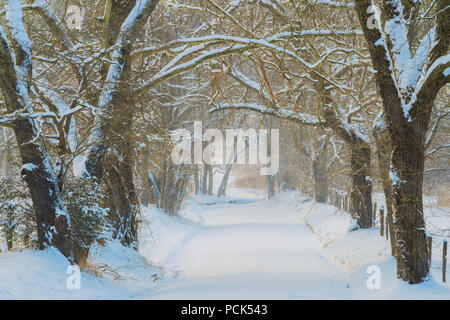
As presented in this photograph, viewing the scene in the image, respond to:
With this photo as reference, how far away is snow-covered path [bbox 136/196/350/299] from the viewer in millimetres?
9930

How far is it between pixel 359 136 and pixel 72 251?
9.39 m

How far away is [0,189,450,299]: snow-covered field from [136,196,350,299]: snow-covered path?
20 millimetres

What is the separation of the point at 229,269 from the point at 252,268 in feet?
1.92

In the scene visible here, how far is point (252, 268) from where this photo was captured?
12.9 metres

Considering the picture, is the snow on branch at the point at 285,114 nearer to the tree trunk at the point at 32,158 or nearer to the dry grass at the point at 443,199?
the tree trunk at the point at 32,158

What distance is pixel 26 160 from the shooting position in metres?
9.03

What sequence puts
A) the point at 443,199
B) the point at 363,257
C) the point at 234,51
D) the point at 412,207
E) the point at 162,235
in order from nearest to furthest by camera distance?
the point at 412,207 → the point at 234,51 → the point at 363,257 → the point at 162,235 → the point at 443,199

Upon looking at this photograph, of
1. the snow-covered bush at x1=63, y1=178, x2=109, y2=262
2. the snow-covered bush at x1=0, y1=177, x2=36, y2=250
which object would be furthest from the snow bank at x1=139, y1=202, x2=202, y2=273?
the snow-covered bush at x1=0, y1=177, x2=36, y2=250

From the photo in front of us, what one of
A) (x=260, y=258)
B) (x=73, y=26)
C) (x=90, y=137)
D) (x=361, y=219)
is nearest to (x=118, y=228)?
(x=90, y=137)

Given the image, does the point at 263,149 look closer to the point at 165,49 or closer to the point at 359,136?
the point at 359,136

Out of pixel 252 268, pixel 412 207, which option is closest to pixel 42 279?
pixel 252 268

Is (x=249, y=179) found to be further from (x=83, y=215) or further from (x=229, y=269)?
(x=83, y=215)

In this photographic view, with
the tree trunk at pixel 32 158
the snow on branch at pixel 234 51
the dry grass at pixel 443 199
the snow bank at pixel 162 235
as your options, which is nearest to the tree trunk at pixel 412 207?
the snow on branch at pixel 234 51

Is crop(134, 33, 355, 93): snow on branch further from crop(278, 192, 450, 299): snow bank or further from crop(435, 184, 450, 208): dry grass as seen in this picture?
crop(435, 184, 450, 208): dry grass
